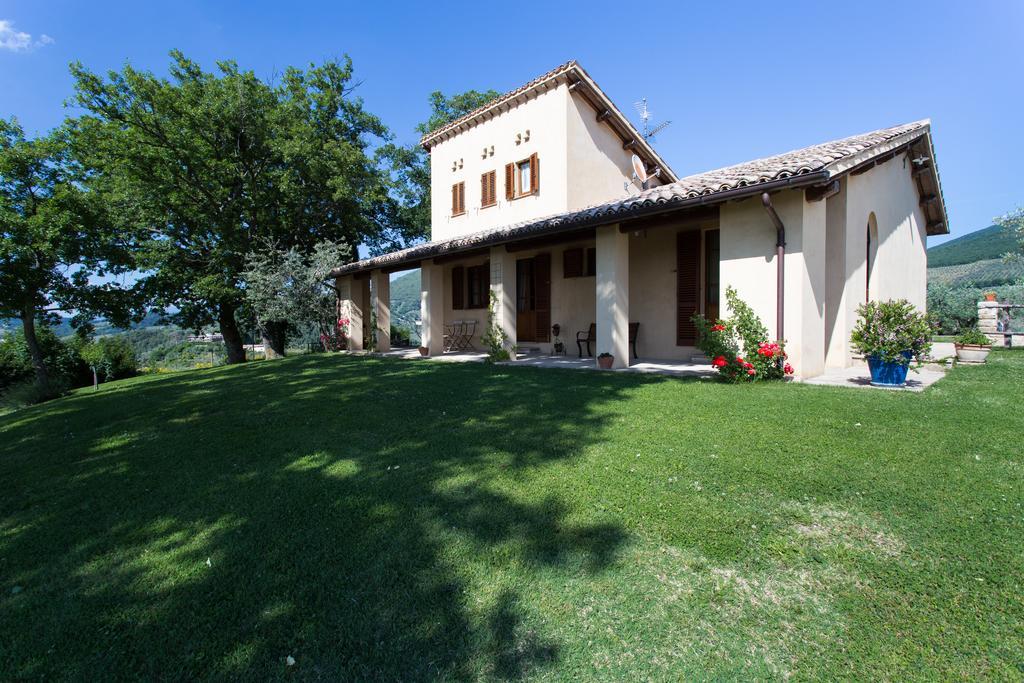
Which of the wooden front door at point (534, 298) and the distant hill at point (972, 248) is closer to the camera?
the wooden front door at point (534, 298)

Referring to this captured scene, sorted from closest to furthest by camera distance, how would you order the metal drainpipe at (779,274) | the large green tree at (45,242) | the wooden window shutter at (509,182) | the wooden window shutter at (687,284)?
1. the metal drainpipe at (779,274)
2. the wooden window shutter at (687,284)
3. the large green tree at (45,242)
4. the wooden window shutter at (509,182)

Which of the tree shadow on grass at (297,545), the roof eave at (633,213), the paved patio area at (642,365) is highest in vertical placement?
the roof eave at (633,213)

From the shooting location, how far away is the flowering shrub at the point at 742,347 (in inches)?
270

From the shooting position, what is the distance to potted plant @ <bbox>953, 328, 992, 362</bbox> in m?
8.95

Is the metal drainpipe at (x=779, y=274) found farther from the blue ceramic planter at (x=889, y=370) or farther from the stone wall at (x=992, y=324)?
the stone wall at (x=992, y=324)

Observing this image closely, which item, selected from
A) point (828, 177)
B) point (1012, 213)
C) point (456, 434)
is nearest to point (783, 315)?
point (828, 177)

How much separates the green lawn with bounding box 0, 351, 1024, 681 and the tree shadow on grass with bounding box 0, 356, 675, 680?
0.05ft

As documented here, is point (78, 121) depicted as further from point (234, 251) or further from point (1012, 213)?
point (1012, 213)

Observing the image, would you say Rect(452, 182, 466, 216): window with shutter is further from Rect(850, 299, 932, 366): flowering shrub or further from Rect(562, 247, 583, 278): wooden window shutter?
Rect(850, 299, 932, 366): flowering shrub

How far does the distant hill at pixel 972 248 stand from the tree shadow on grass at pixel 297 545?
34703 mm

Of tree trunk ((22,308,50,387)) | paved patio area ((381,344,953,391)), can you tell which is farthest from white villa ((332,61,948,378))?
tree trunk ((22,308,50,387))

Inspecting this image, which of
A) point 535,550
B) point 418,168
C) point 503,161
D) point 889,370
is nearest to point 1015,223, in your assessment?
point 889,370

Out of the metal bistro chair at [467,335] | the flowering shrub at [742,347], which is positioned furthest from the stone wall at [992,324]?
the metal bistro chair at [467,335]

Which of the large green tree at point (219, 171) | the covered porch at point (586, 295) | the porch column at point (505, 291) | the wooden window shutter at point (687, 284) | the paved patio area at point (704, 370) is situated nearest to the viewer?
the paved patio area at point (704, 370)
